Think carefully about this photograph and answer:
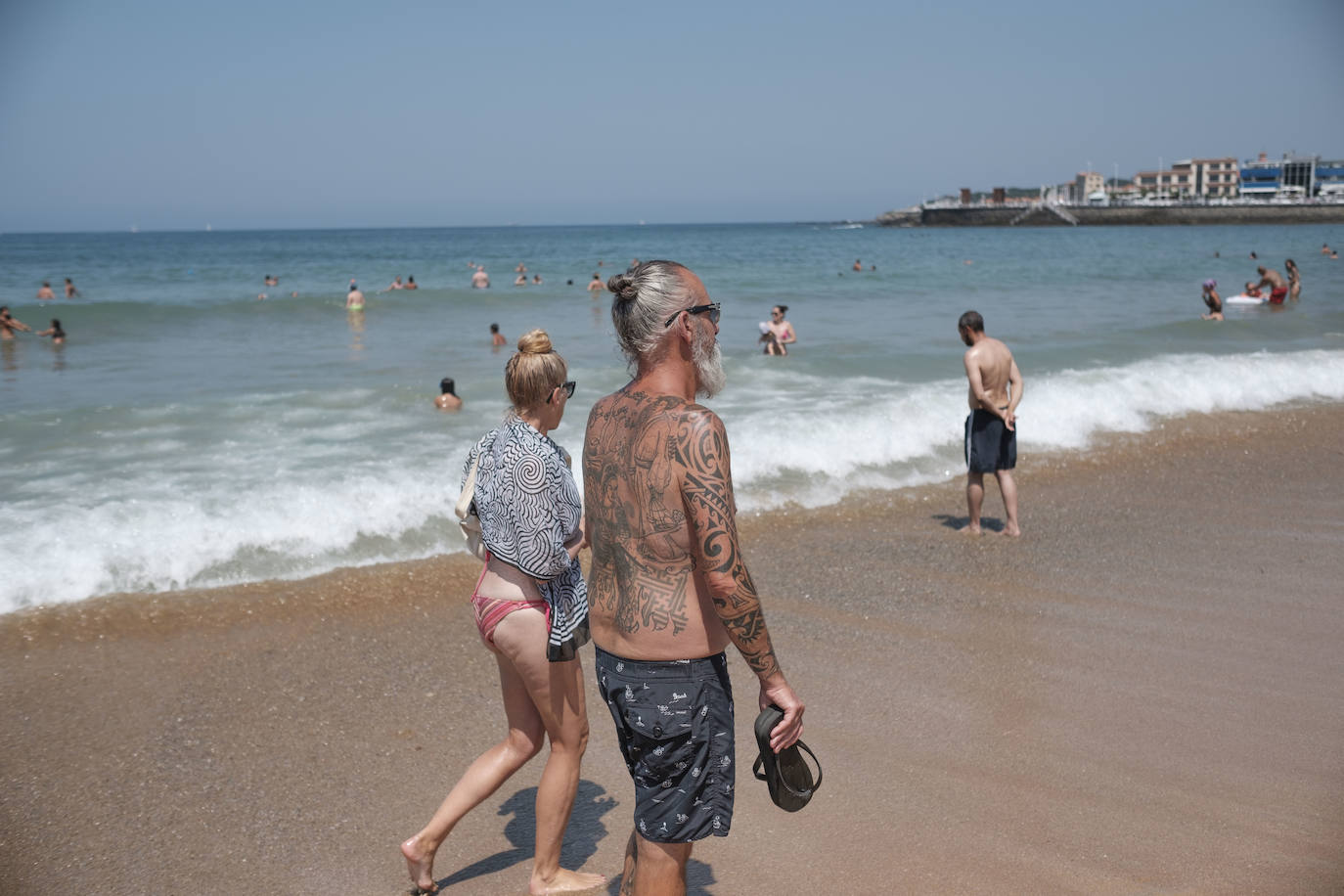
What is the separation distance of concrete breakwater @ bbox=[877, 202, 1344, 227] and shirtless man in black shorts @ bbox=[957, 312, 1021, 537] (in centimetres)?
9407

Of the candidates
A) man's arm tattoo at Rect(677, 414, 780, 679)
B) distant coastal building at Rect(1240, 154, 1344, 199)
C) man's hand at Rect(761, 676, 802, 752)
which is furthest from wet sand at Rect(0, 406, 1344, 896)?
distant coastal building at Rect(1240, 154, 1344, 199)

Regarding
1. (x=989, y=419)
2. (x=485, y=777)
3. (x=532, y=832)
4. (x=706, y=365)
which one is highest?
(x=706, y=365)

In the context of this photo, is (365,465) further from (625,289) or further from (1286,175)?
(1286,175)

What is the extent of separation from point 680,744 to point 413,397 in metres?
10.7

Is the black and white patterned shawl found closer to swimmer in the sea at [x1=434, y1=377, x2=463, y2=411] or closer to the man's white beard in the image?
the man's white beard

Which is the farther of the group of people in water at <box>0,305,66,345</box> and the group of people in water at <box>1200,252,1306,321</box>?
the group of people in water at <box>1200,252,1306,321</box>

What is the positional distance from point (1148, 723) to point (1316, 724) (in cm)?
67

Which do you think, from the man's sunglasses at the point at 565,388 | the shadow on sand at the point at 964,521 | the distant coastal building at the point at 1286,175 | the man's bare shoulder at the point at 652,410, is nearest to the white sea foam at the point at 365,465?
the shadow on sand at the point at 964,521

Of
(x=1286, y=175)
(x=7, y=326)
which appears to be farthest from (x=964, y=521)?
(x=1286, y=175)

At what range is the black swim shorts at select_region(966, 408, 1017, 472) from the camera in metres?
7.18

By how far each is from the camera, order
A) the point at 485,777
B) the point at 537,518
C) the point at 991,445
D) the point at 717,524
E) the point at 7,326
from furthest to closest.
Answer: the point at 7,326, the point at 991,445, the point at 485,777, the point at 537,518, the point at 717,524

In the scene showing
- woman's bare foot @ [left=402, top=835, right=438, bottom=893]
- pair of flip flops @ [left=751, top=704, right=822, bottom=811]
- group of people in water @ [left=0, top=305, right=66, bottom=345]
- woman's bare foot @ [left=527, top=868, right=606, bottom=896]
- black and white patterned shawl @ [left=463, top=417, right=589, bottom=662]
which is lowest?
woman's bare foot @ [left=527, top=868, right=606, bottom=896]

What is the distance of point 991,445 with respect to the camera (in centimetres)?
719

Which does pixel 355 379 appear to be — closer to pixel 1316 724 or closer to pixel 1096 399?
pixel 1096 399
